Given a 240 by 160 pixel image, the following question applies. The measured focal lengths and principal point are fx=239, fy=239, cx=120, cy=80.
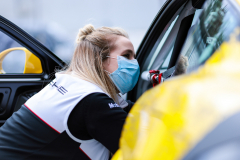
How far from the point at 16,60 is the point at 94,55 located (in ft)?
3.74

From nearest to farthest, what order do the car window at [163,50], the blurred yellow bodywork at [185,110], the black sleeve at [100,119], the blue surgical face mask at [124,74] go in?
the blurred yellow bodywork at [185,110] < the black sleeve at [100,119] < the blue surgical face mask at [124,74] < the car window at [163,50]

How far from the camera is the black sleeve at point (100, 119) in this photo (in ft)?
3.88

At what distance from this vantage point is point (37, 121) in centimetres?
130

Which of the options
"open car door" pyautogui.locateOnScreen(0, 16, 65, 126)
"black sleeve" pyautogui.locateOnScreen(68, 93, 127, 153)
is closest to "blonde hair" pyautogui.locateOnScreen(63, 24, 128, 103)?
"black sleeve" pyautogui.locateOnScreen(68, 93, 127, 153)

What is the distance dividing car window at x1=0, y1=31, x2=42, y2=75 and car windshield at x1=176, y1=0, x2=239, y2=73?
173cm

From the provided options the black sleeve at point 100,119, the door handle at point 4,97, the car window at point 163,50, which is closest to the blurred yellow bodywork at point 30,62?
the door handle at point 4,97

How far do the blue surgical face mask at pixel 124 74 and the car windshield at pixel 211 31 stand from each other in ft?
2.44

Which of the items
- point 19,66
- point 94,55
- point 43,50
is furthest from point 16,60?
point 94,55

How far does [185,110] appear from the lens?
1.85 ft

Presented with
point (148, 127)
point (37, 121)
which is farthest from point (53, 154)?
point (148, 127)

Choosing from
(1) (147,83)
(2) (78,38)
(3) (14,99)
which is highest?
(2) (78,38)

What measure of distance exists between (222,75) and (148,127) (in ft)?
0.78

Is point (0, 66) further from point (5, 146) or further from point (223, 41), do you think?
point (223, 41)

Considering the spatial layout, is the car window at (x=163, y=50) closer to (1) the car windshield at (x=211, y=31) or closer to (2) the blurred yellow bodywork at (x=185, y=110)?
(1) the car windshield at (x=211, y=31)
